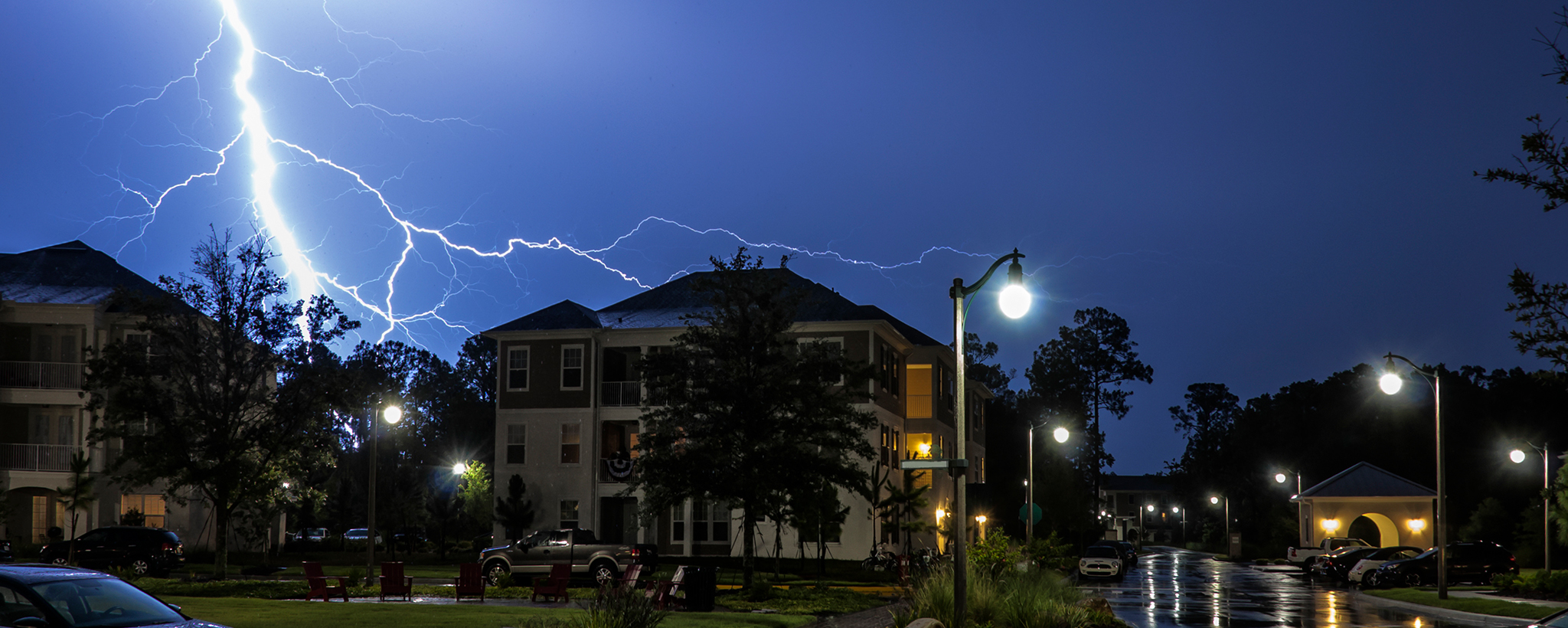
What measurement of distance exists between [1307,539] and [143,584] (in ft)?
182

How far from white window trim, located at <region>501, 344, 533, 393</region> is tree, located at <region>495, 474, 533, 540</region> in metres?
3.68

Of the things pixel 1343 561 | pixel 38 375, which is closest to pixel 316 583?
pixel 38 375

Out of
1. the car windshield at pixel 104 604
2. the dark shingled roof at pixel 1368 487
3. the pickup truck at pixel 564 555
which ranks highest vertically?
the car windshield at pixel 104 604

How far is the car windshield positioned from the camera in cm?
950

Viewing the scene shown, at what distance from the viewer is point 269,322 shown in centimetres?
3191

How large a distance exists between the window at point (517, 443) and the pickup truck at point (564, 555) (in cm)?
1561

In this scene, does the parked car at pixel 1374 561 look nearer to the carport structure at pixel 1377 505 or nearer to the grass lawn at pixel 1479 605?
the grass lawn at pixel 1479 605

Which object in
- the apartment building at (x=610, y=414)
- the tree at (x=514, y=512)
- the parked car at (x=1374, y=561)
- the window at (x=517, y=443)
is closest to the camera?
the parked car at (x=1374, y=561)

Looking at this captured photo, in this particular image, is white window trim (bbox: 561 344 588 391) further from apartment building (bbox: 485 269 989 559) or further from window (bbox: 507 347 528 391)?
window (bbox: 507 347 528 391)

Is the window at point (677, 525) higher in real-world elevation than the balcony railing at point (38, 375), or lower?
lower

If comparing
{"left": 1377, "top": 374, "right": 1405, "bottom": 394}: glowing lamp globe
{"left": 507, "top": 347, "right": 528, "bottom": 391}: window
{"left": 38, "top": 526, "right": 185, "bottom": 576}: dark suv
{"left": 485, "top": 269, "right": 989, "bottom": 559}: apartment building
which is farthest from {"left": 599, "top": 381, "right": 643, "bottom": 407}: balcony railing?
{"left": 1377, "top": 374, "right": 1405, "bottom": 394}: glowing lamp globe

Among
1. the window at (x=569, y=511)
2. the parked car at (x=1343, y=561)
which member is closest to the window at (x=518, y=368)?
the window at (x=569, y=511)

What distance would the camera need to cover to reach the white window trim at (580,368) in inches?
1852

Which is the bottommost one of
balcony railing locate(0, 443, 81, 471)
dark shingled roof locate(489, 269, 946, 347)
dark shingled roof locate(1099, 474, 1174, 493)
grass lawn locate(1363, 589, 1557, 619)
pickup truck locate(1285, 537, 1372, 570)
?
dark shingled roof locate(1099, 474, 1174, 493)
